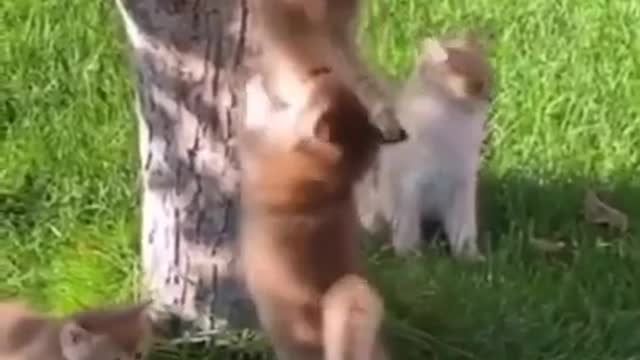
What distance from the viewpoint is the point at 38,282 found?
4035 millimetres

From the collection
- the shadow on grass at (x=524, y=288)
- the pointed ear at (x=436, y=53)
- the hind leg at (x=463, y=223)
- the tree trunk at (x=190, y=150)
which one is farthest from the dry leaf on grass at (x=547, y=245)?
the tree trunk at (x=190, y=150)

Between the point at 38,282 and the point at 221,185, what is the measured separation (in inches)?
20.3

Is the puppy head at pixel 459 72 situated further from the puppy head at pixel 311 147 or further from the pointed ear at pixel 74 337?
the pointed ear at pixel 74 337

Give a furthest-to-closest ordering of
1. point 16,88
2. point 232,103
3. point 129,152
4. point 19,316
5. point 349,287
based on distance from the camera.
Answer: point 16,88 → point 129,152 → point 232,103 → point 19,316 → point 349,287

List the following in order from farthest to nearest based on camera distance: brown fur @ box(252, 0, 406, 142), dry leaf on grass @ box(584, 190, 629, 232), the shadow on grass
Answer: dry leaf on grass @ box(584, 190, 629, 232), the shadow on grass, brown fur @ box(252, 0, 406, 142)

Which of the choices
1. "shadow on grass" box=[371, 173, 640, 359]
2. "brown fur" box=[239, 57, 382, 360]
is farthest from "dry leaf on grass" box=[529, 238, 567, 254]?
"brown fur" box=[239, 57, 382, 360]

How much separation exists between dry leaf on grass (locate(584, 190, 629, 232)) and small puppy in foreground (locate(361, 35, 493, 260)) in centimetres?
26

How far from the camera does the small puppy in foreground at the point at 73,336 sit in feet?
10.9

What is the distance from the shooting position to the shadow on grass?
12.5 feet

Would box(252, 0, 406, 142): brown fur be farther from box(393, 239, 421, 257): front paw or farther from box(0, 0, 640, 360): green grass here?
box(393, 239, 421, 257): front paw

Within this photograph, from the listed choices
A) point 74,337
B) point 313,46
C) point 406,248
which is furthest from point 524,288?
point 313,46

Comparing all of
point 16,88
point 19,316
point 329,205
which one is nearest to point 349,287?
point 329,205

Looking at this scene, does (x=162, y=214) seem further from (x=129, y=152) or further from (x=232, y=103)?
(x=129, y=152)

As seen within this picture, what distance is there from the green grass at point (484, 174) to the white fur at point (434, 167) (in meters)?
0.08
